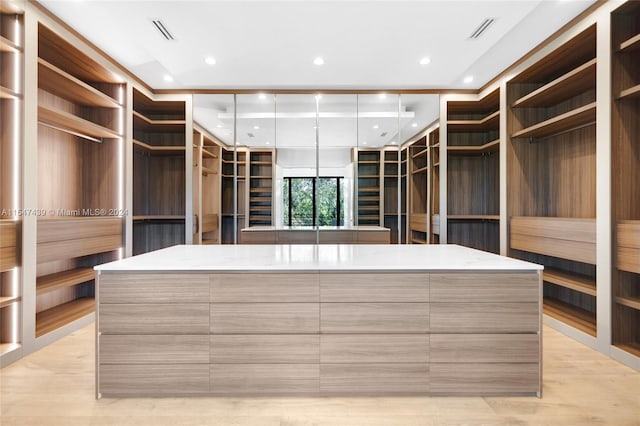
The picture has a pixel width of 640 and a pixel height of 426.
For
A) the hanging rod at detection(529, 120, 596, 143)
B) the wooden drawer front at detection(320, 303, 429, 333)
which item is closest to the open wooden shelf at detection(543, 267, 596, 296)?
the hanging rod at detection(529, 120, 596, 143)

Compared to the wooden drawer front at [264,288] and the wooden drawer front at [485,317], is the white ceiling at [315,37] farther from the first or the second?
the wooden drawer front at [485,317]

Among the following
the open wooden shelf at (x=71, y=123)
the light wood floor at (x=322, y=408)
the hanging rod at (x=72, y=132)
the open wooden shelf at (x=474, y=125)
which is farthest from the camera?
the open wooden shelf at (x=474, y=125)

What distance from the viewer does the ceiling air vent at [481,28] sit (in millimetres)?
2998

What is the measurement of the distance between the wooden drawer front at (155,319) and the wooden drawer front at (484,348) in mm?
1328

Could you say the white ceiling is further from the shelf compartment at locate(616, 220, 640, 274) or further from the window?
→ the shelf compartment at locate(616, 220, 640, 274)

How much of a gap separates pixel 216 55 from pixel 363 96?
6.78ft

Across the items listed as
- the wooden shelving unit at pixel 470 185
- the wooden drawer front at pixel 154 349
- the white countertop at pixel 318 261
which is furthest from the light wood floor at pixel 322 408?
the wooden shelving unit at pixel 470 185

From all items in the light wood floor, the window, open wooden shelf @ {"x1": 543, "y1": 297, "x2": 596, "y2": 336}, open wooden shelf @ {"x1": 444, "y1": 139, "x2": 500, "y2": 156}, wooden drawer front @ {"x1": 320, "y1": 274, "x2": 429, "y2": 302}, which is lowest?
the light wood floor

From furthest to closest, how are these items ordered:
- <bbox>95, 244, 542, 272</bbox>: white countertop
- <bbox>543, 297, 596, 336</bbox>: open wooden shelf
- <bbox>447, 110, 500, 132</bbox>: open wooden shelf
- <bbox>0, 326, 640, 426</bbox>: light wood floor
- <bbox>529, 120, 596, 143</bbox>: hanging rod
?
<bbox>447, 110, 500, 132</bbox>: open wooden shelf → <bbox>529, 120, 596, 143</bbox>: hanging rod → <bbox>543, 297, 596, 336</bbox>: open wooden shelf → <bbox>95, 244, 542, 272</bbox>: white countertop → <bbox>0, 326, 640, 426</bbox>: light wood floor

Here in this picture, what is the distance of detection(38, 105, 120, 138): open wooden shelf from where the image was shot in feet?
9.57

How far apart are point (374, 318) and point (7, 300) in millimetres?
2618

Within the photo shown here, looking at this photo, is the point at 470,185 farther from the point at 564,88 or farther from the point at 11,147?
the point at 11,147

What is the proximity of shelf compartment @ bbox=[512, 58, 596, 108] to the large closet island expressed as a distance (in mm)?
2134

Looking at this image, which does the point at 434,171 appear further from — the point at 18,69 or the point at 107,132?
the point at 18,69
